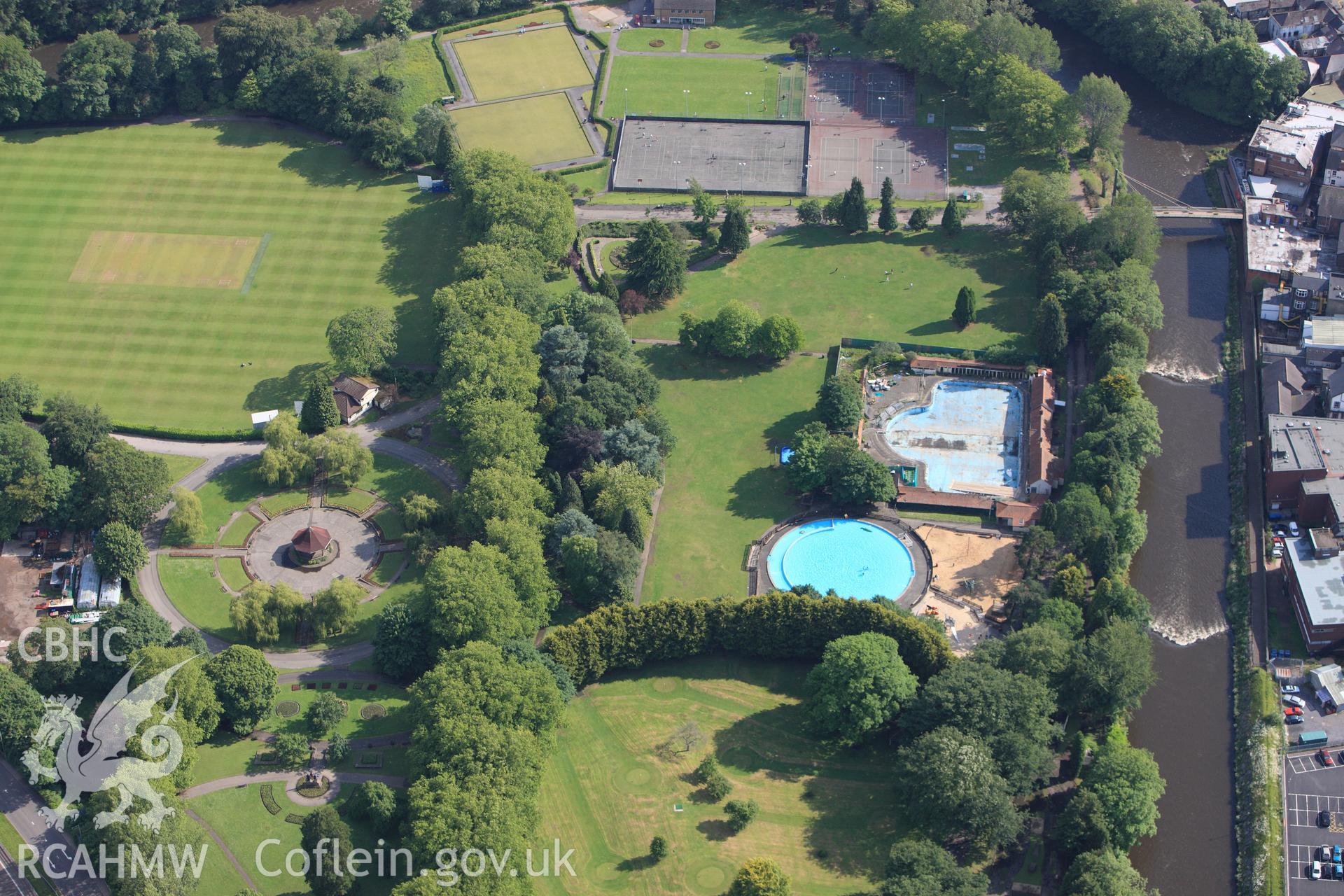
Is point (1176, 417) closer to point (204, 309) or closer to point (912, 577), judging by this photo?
point (912, 577)

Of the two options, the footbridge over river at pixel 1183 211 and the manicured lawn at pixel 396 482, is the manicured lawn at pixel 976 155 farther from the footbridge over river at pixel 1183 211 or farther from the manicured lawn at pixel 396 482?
the manicured lawn at pixel 396 482

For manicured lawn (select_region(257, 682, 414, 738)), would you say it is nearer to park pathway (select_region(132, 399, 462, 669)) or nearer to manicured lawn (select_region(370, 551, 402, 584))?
park pathway (select_region(132, 399, 462, 669))

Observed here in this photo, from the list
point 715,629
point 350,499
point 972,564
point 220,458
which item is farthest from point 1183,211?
point 220,458

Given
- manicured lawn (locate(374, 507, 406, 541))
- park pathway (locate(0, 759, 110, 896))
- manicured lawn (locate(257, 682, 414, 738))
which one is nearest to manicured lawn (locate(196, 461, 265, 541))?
manicured lawn (locate(374, 507, 406, 541))

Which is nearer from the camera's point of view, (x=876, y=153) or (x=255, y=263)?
(x=255, y=263)

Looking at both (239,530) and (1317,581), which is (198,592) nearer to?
(239,530)

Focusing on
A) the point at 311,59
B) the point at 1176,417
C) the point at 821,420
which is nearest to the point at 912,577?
the point at 821,420
